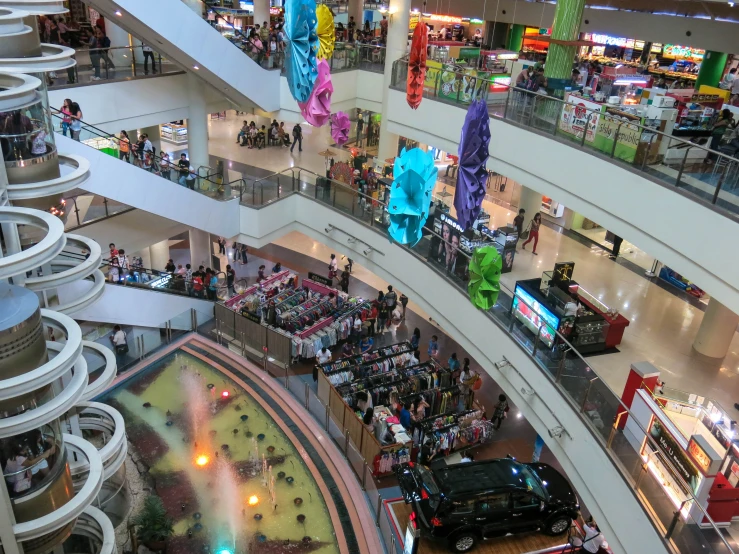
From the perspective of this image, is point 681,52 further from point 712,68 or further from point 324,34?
point 324,34

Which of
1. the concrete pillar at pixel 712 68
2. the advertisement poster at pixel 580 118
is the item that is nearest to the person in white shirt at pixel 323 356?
the advertisement poster at pixel 580 118

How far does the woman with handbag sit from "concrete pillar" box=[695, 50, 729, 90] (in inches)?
741

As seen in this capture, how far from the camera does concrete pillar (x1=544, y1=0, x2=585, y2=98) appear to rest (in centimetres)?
1208

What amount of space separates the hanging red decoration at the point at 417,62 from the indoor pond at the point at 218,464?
6.98 metres

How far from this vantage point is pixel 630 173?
965 cm

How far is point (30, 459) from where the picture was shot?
577 cm

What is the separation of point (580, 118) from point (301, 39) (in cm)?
512

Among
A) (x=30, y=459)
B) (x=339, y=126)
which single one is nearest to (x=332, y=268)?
(x=339, y=126)

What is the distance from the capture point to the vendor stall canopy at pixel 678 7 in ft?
63.3

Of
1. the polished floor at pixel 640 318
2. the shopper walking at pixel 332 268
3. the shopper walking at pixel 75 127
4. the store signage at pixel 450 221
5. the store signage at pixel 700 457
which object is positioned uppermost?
the shopper walking at pixel 75 127

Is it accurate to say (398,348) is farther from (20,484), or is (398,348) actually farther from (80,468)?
(20,484)

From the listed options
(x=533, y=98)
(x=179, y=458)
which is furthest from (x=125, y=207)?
→ (x=533, y=98)

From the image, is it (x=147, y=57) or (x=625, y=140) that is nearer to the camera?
(x=625, y=140)

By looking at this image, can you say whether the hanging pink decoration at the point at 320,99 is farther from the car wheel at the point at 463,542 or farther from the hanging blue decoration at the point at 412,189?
the car wheel at the point at 463,542
